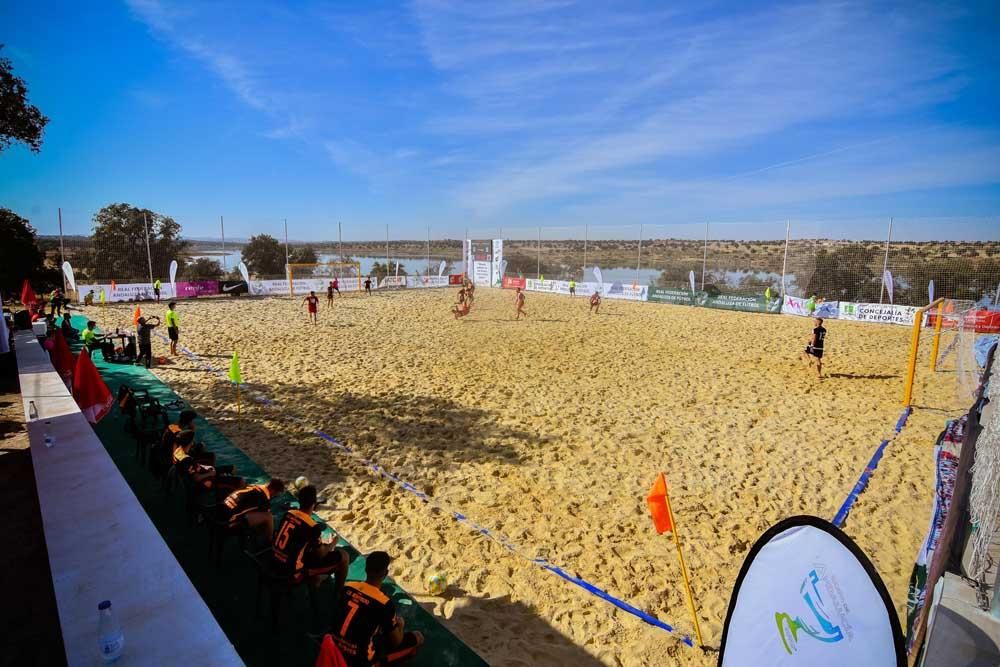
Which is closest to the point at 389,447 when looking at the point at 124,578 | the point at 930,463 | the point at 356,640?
the point at 124,578

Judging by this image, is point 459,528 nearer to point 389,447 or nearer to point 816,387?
point 389,447

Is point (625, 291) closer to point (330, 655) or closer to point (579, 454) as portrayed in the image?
point (579, 454)

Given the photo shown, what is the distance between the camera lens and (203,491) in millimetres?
4730

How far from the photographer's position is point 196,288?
26.5 metres

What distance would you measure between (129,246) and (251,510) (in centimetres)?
3126

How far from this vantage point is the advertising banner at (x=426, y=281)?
115 feet

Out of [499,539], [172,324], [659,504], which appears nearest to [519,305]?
[172,324]

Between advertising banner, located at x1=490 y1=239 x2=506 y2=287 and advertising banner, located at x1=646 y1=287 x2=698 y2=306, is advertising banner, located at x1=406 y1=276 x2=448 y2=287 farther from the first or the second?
advertising banner, located at x1=646 y1=287 x2=698 y2=306

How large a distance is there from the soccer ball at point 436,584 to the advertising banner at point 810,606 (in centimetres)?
283

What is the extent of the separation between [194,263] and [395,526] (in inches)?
1393

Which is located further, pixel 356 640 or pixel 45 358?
pixel 45 358

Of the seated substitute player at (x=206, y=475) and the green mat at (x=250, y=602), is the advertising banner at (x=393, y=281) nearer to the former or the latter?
the green mat at (x=250, y=602)

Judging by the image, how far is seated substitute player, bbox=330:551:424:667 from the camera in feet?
9.55

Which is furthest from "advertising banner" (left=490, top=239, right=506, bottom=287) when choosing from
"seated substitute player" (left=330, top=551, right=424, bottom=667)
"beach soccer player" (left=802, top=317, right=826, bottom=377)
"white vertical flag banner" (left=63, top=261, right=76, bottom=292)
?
"seated substitute player" (left=330, top=551, right=424, bottom=667)
